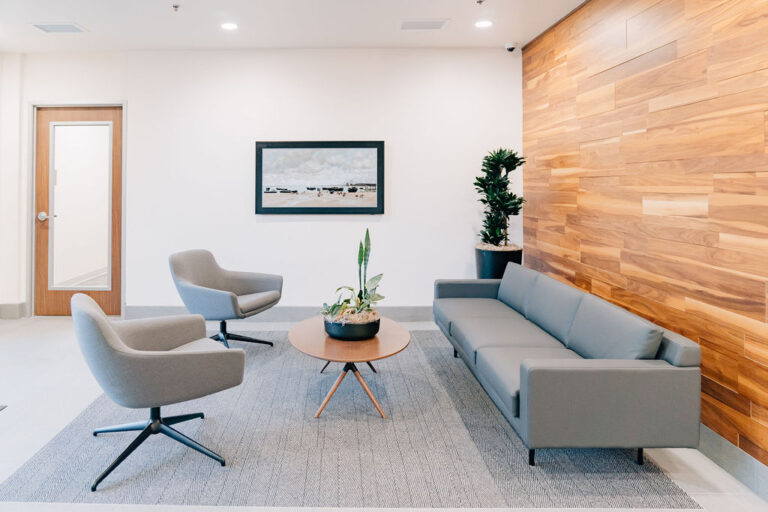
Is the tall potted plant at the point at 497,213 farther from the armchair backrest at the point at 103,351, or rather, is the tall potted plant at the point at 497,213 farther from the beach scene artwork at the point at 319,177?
the armchair backrest at the point at 103,351

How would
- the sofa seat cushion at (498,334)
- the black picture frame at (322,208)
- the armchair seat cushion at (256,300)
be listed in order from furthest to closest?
the black picture frame at (322,208)
the armchair seat cushion at (256,300)
the sofa seat cushion at (498,334)

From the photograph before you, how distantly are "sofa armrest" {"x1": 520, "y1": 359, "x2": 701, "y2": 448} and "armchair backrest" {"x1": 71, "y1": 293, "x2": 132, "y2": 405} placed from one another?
1858 millimetres

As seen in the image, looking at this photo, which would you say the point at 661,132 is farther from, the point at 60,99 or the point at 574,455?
the point at 60,99

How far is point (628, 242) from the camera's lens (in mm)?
3215

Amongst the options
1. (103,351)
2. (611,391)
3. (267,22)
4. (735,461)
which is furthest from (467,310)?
(267,22)

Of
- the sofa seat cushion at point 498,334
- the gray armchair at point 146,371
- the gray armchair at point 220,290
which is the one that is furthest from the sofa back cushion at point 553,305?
the gray armchair at point 220,290

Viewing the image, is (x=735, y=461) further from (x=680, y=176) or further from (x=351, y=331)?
(x=351, y=331)

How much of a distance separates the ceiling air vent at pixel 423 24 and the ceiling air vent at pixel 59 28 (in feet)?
9.68

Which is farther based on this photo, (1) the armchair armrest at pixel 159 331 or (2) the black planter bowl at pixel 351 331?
(2) the black planter bowl at pixel 351 331

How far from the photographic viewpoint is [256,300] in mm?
4191

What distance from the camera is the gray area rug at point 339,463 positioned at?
7.07 ft

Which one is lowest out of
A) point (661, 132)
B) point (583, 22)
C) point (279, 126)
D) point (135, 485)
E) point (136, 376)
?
point (135, 485)

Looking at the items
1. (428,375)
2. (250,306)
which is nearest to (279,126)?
(250,306)

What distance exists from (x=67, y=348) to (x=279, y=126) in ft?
9.51
